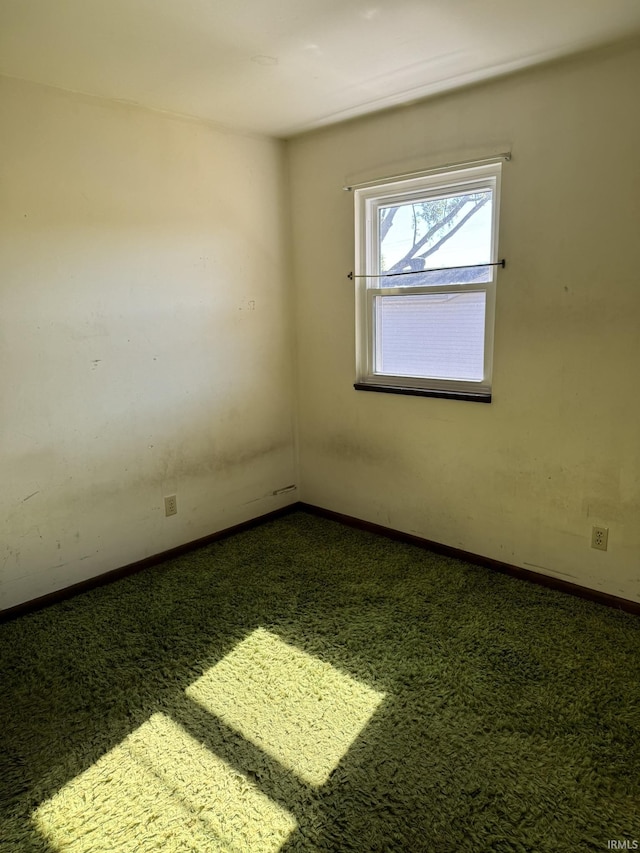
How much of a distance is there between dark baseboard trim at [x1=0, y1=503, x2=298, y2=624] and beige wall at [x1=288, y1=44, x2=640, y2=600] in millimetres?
902

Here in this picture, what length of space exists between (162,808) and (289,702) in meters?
0.56

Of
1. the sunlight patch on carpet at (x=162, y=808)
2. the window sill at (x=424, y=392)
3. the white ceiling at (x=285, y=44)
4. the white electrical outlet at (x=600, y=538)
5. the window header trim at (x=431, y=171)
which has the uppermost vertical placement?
the white ceiling at (x=285, y=44)

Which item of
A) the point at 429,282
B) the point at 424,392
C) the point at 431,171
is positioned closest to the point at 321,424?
the point at 424,392

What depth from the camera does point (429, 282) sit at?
2.98 metres

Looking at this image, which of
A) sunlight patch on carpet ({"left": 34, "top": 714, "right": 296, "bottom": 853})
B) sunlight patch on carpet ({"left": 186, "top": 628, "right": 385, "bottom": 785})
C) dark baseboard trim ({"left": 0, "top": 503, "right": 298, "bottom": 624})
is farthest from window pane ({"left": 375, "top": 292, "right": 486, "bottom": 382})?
sunlight patch on carpet ({"left": 34, "top": 714, "right": 296, "bottom": 853})

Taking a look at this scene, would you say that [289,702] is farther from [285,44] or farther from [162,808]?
[285,44]

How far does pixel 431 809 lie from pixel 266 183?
328cm

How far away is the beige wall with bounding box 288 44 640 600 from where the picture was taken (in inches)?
91.8

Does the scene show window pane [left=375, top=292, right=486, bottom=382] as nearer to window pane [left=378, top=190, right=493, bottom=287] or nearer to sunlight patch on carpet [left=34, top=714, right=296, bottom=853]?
window pane [left=378, top=190, right=493, bottom=287]

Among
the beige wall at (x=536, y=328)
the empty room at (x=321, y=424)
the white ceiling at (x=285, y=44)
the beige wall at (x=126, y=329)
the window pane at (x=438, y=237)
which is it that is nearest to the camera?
the empty room at (x=321, y=424)

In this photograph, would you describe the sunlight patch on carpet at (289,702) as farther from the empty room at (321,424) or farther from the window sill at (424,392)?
the window sill at (424,392)

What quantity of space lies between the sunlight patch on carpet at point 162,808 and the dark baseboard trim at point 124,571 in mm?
1100

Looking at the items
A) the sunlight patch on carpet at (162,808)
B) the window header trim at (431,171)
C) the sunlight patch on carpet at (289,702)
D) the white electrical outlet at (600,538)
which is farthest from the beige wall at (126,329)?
the white electrical outlet at (600,538)

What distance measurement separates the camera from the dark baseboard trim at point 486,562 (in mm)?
2551
